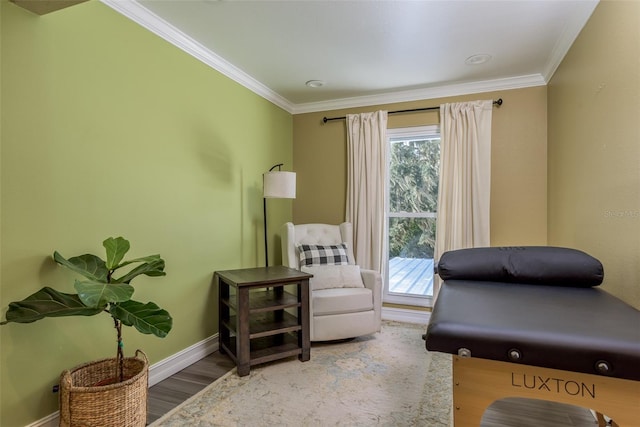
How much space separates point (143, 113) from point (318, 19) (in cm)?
130

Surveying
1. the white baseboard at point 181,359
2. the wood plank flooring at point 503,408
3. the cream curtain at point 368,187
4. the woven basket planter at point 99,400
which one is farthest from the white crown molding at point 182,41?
the wood plank flooring at point 503,408

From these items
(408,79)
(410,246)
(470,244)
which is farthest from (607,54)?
(410,246)

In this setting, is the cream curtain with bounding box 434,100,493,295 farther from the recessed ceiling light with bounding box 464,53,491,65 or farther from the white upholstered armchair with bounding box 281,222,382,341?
the white upholstered armchair with bounding box 281,222,382,341

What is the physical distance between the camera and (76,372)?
1714mm

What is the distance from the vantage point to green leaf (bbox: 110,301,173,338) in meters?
1.60

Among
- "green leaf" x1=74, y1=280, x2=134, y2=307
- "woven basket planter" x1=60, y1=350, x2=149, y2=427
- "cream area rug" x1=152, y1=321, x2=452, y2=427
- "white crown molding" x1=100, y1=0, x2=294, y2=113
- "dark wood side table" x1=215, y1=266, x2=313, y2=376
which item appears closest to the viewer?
"green leaf" x1=74, y1=280, x2=134, y2=307

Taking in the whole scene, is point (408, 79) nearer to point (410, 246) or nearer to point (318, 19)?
point (318, 19)

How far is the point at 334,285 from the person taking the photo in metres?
3.06

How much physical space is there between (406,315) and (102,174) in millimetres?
3027

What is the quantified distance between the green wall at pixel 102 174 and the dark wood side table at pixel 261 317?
0.58ft

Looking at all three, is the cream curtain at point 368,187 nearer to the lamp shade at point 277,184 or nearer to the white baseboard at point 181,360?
the lamp shade at point 277,184

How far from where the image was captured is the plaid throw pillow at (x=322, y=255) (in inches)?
128

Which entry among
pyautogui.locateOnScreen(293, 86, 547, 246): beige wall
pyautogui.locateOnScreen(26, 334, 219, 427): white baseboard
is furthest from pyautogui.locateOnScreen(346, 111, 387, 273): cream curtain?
pyautogui.locateOnScreen(26, 334, 219, 427): white baseboard

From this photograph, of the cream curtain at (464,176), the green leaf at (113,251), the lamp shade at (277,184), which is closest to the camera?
the green leaf at (113,251)
